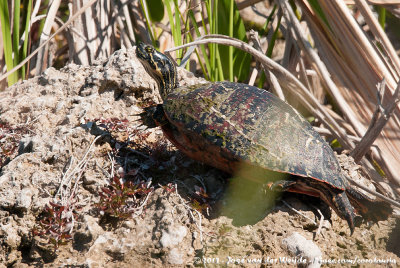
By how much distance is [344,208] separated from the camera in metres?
2.10

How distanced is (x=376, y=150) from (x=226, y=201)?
1197mm

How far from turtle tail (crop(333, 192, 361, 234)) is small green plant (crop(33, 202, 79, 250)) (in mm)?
1266

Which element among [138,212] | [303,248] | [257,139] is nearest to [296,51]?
[257,139]

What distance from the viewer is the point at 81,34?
356cm

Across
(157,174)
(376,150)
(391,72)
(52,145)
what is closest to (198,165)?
(157,174)

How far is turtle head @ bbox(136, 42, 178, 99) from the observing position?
2562 millimetres

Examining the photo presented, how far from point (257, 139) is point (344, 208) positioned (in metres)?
0.53

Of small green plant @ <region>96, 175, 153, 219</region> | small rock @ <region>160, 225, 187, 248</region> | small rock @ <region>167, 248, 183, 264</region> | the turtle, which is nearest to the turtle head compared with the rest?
the turtle

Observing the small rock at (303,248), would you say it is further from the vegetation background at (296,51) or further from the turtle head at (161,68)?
the turtle head at (161,68)

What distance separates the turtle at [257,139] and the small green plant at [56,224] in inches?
24.7

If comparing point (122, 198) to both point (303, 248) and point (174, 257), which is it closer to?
point (174, 257)

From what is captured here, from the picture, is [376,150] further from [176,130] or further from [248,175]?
[176,130]

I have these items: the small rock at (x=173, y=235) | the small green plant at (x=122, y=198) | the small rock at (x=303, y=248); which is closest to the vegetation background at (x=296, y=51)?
the small rock at (x=303, y=248)

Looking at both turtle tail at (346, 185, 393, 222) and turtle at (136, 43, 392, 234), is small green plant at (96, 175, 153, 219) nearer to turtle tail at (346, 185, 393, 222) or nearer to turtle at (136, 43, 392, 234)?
turtle at (136, 43, 392, 234)
